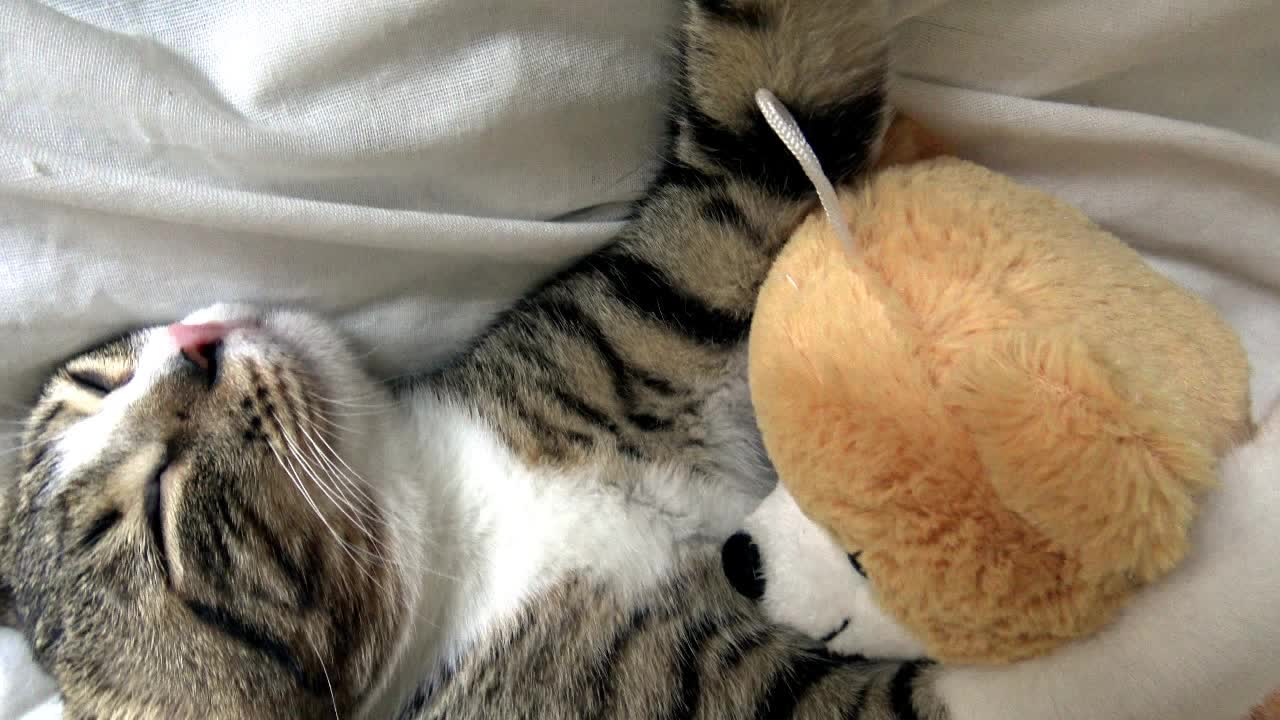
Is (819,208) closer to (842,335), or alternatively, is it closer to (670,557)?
(842,335)

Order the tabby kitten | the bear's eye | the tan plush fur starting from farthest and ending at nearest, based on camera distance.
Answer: the tabby kitten
the bear's eye
the tan plush fur

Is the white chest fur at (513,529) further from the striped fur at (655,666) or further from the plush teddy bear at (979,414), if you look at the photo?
the plush teddy bear at (979,414)

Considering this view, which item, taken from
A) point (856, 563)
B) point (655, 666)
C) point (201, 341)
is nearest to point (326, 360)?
point (201, 341)

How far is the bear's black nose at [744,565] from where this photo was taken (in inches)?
27.7

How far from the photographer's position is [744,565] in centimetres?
71

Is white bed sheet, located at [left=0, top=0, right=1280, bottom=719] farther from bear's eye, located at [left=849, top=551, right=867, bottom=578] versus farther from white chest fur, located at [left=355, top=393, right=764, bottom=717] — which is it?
bear's eye, located at [left=849, top=551, right=867, bottom=578]

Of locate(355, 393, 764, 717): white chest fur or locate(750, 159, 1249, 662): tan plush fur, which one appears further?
locate(355, 393, 764, 717): white chest fur

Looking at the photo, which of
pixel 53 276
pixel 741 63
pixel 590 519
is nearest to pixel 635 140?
pixel 741 63

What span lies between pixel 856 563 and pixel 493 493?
399mm

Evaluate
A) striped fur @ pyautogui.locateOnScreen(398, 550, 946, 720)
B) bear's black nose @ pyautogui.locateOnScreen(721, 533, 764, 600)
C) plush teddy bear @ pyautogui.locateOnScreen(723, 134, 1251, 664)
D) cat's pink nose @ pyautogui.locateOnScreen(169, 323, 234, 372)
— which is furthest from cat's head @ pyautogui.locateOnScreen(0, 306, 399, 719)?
plush teddy bear @ pyautogui.locateOnScreen(723, 134, 1251, 664)

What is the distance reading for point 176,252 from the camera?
78 cm

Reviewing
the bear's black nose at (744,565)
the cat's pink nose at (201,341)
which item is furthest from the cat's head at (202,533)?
the bear's black nose at (744,565)

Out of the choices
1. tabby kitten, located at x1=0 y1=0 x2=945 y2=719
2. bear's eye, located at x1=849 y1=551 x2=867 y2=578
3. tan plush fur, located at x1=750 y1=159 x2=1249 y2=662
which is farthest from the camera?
tabby kitten, located at x1=0 y1=0 x2=945 y2=719

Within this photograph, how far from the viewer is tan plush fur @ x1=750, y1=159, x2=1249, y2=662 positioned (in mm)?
501
